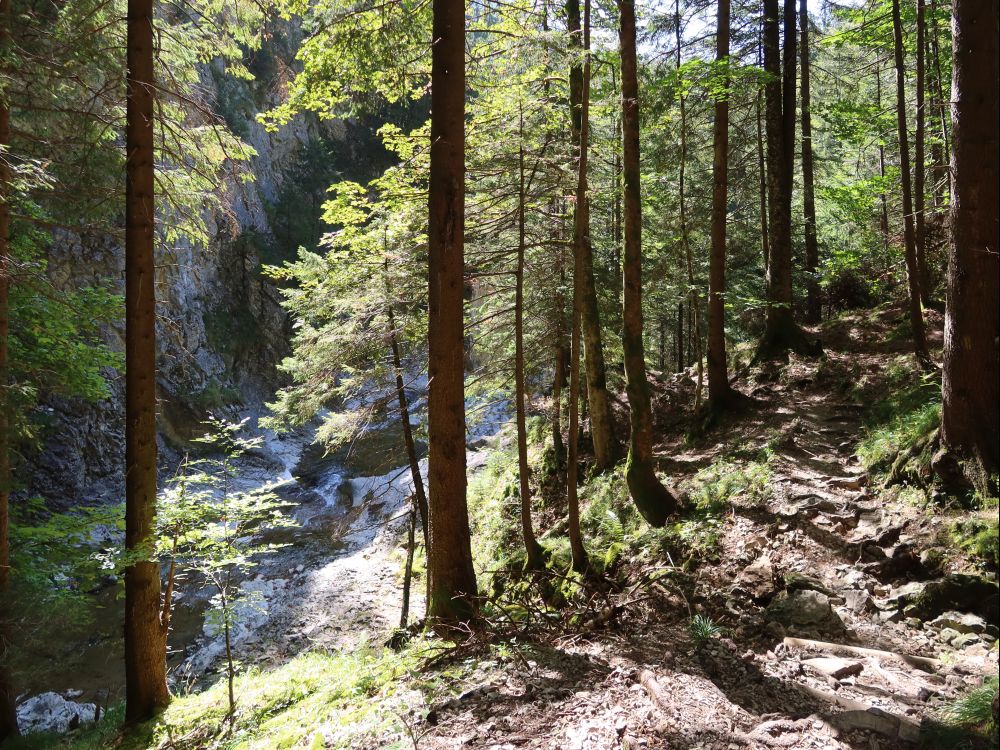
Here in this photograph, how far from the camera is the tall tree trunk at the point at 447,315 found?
217 inches

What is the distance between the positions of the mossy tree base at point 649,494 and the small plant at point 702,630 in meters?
2.60

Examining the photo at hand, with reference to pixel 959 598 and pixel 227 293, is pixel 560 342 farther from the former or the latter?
pixel 227 293

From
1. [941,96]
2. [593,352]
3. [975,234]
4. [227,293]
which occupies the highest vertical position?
[941,96]

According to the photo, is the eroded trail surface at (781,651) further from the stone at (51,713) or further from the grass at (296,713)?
the stone at (51,713)

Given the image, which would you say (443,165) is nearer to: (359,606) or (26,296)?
(26,296)

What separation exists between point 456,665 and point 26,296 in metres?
7.90

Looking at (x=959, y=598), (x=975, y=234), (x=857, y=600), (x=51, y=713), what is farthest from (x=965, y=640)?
(x=51, y=713)

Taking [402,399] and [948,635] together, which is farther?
[402,399]

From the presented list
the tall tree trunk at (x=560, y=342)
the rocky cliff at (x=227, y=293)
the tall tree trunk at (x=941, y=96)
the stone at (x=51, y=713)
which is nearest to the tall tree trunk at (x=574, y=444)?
the tall tree trunk at (x=560, y=342)

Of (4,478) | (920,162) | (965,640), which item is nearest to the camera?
(965,640)

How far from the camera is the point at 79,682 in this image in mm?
10117

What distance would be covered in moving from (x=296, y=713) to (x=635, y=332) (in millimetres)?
5748

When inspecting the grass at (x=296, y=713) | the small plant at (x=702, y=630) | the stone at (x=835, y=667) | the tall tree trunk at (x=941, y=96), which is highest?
the tall tree trunk at (x=941, y=96)

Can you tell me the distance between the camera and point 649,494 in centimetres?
738
